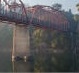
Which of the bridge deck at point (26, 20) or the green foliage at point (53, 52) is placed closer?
the bridge deck at point (26, 20)

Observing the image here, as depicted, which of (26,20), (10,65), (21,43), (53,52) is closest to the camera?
(26,20)

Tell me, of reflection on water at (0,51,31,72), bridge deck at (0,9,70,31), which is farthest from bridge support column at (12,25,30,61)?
bridge deck at (0,9,70,31)

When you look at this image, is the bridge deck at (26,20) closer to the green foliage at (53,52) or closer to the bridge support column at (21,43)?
the green foliage at (53,52)

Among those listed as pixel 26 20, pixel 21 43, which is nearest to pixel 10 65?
pixel 21 43

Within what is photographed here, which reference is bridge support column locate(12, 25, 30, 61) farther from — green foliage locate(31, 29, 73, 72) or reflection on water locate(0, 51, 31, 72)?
green foliage locate(31, 29, 73, 72)

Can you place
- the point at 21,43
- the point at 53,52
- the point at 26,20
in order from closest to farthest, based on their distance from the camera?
the point at 26,20 → the point at 21,43 → the point at 53,52

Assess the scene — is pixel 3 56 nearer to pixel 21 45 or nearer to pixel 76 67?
pixel 21 45

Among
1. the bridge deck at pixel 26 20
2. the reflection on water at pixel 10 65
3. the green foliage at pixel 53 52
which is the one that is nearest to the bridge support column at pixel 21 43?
the reflection on water at pixel 10 65

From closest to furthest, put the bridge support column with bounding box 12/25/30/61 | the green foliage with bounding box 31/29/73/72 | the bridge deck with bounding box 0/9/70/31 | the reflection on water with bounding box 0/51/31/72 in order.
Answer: the bridge deck with bounding box 0/9/70/31
the reflection on water with bounding box 0/51/31/72
the bridge support column with bounding box 12/25/30/61
the green foliage with bounding box 31/29/73/72

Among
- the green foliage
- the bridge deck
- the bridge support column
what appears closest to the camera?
the bridge deck

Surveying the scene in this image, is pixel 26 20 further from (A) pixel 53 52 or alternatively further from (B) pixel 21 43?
(A) pixel 53 52
